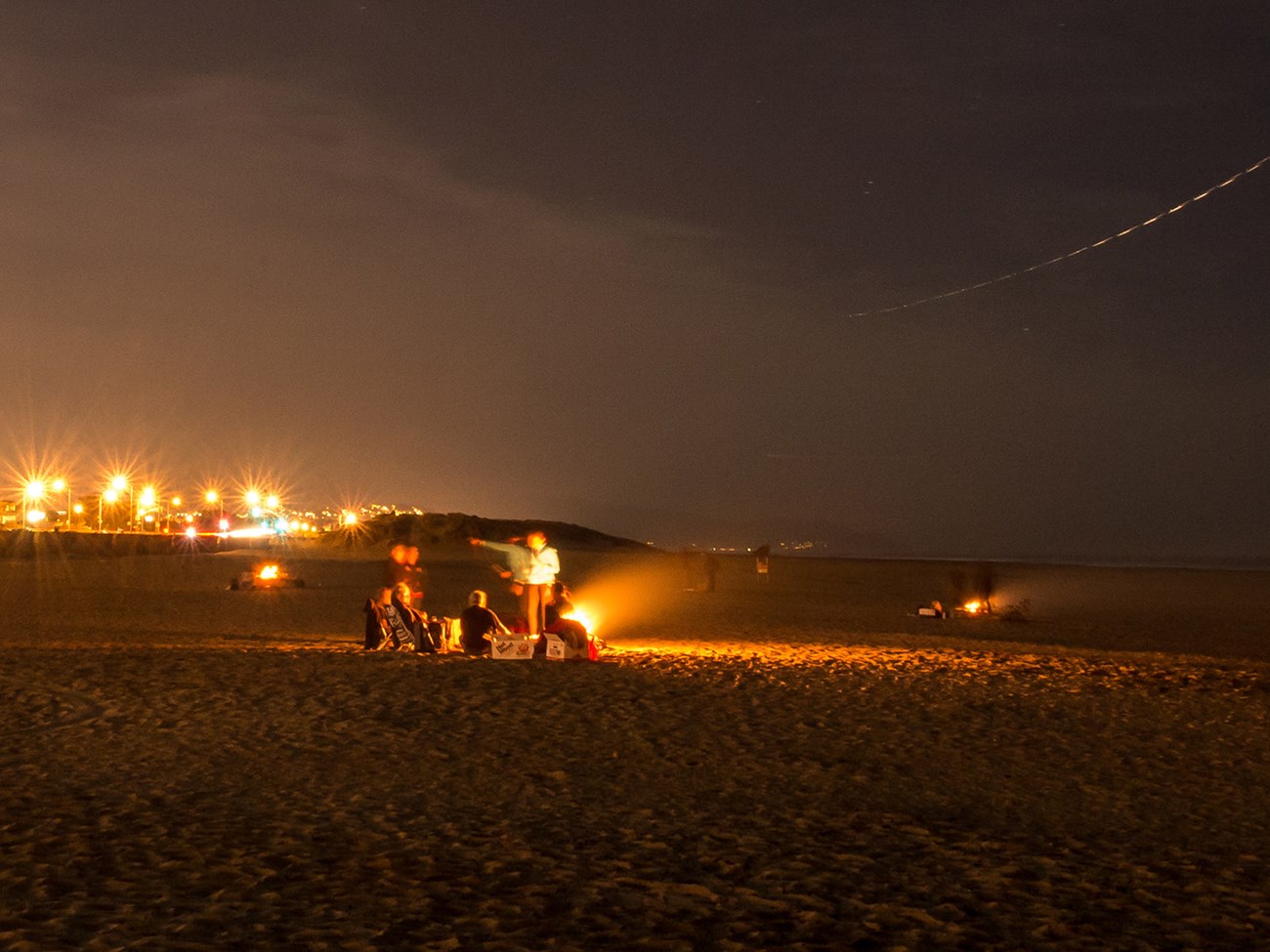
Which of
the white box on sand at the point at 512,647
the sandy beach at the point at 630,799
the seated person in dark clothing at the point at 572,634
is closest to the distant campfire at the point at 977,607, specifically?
the sandy beach at the point at 630,799

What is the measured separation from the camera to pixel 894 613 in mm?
26062

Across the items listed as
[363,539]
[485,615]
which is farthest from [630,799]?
[363,539]

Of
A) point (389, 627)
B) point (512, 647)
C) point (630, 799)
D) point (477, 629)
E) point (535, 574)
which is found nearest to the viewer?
point (630, 799)

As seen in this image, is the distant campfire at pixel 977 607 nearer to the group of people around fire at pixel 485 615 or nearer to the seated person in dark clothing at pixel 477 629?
the group of people around fire at pixel 485 615

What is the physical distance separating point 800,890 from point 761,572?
147 ft

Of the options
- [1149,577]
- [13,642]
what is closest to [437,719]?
[13,642]

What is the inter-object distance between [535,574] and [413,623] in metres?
1.57

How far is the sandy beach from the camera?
210 inches

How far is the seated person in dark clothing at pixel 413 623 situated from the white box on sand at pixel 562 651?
5.16 feet

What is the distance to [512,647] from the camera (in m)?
14.4

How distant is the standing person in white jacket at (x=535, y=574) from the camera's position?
15258 millimetres

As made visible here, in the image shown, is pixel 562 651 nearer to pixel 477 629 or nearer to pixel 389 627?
pixel 477 629

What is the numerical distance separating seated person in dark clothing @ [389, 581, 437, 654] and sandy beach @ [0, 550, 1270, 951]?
41 cm

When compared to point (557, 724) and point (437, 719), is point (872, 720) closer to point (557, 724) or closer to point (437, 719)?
point (557, 724)
